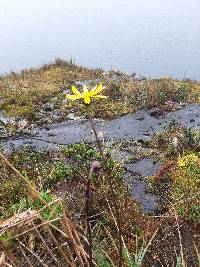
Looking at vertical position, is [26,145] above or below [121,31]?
above

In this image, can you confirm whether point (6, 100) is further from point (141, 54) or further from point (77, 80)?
point (141, 54)

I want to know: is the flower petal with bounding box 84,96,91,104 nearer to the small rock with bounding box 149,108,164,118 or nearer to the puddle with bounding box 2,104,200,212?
the puddle with bounding box 2,104,200,212

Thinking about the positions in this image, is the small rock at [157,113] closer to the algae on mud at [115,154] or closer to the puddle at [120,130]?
the algae on mud at [115,154]

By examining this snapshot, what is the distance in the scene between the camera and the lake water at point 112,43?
41719mm

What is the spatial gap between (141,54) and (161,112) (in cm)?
3304

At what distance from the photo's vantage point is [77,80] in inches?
801

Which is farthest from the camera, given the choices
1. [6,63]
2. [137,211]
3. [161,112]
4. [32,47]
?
[32,47]

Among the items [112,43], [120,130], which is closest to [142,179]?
[120,130]

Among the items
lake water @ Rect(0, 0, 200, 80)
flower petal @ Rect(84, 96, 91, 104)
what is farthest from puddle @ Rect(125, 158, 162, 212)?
lake water @ Rect(0, 0, 200, 80)

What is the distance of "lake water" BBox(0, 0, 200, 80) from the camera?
41.7m

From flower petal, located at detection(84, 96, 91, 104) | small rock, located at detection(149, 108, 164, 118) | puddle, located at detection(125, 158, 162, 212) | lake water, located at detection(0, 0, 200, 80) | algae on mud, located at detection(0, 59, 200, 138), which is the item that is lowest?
lake water, located at detection(0, 0, 200, 80)

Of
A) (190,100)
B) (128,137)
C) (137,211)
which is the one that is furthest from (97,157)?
(190,100)

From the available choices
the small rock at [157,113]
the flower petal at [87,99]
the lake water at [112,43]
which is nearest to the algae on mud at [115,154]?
the small rock at [157,113]

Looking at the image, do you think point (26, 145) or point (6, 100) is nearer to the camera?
point (26, 145)
